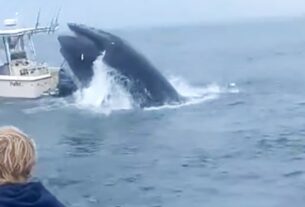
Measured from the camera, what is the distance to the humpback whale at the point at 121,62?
3170cm

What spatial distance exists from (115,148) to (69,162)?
2.42 m

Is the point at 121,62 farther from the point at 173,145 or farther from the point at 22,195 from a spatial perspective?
the point at 22,195

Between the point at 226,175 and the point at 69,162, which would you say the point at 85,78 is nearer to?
the point at 69,162

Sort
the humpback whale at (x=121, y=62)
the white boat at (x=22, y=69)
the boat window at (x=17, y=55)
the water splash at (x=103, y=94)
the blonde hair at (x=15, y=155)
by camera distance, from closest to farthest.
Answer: the blonde hair at (x=15, y=155)
the humpback whale at (x=121, y=62)
the water splash at (x=103, y=94)
the white boat at (x=22, y=69)
the boat window at (x=17, y=55)

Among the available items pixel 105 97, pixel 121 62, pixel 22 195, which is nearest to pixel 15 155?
pixel 22 195

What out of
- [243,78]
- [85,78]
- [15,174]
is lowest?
[243,78]

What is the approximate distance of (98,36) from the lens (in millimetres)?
32156

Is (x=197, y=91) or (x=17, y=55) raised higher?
(x=17, y=55)

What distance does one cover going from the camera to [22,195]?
5.30m

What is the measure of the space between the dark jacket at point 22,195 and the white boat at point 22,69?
112 feet

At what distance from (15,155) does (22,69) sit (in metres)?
36.2

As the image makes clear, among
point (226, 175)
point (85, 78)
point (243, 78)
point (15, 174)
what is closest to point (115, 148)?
point (226, 175)

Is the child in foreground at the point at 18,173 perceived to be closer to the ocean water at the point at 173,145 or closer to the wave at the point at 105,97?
the ocean water at the point at 173,145

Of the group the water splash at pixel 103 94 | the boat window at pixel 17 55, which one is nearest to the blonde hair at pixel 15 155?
the water splash at pixel 103 94
